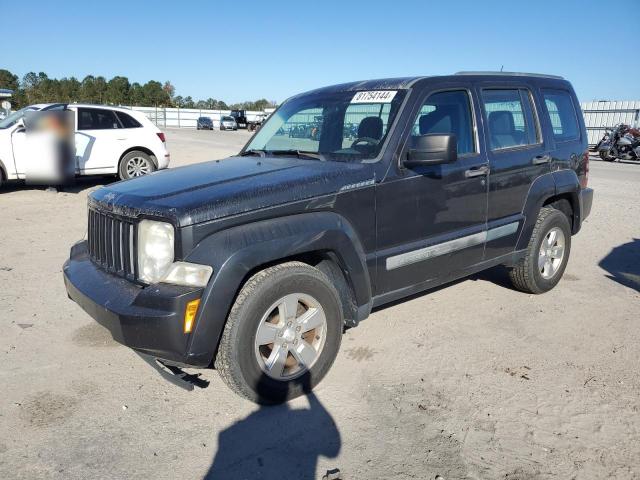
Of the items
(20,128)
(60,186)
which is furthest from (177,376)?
(60,186)

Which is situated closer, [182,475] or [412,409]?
[182,475]

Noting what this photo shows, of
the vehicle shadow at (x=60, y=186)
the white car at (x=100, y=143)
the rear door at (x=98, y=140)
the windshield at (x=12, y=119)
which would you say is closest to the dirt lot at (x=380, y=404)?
the white car at (x=100, y=143)

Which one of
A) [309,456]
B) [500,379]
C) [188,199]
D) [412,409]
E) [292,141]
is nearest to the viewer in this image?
[309,456]

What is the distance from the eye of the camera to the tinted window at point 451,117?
3.81m

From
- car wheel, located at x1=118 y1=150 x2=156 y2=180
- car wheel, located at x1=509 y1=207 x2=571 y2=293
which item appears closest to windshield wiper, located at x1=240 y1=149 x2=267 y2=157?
car wheel, located at x1=509 y1=207 x2=571 y2=293

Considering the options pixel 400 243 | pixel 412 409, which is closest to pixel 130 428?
pixel 412 409

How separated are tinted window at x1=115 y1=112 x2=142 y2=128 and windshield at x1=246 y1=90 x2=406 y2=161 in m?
7.48

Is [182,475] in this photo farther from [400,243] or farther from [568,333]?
[568,333]

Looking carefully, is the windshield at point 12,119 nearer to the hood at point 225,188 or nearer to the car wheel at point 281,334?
the hood at point 225,188

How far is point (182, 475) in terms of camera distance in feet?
8.29

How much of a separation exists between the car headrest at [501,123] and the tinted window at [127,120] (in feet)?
28.8

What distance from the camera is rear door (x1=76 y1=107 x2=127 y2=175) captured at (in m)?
10.4

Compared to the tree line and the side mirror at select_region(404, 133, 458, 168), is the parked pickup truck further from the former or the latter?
the tree line

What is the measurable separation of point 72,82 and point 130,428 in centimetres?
7486
